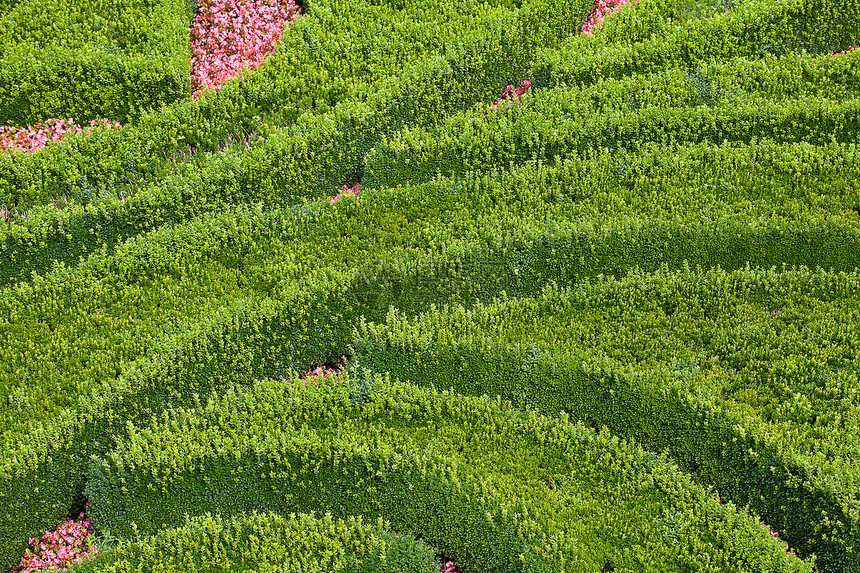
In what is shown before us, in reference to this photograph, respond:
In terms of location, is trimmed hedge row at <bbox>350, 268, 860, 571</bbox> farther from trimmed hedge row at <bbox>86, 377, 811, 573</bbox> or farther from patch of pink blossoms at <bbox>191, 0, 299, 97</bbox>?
patch of pink blossoms at <bbox>191, 0, 299, 97</bbox>

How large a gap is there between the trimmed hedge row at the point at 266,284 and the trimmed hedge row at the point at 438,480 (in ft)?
2.23

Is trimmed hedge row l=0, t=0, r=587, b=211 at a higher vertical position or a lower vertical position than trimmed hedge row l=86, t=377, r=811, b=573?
higher

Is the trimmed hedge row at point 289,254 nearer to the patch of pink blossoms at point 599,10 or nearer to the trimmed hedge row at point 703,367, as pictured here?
the trimmed hedge row at point 703,367

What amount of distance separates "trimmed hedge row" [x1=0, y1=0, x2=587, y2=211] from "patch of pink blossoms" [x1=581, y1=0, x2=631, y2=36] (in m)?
0.60

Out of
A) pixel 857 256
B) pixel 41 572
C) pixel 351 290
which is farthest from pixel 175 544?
pixel 857 256

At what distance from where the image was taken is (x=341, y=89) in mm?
17672

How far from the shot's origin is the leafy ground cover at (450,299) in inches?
461

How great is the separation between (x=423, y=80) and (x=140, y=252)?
6788mm

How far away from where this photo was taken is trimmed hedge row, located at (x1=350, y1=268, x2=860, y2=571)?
37.9 feet

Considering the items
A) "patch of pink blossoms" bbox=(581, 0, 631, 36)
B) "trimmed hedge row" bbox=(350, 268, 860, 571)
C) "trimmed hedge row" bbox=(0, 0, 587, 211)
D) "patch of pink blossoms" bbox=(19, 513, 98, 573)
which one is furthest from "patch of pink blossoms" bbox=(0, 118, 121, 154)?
"patch of pink blossoms" bbox=(581, 0, 631, 36)

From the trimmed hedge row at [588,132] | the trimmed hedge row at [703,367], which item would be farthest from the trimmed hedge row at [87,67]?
the trimmed hedge row at [703,367]

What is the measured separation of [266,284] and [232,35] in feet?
24.0

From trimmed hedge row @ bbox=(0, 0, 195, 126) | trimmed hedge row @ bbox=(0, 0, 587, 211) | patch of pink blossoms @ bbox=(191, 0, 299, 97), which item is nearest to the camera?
trimmed hedge row @ bbox=(0, 0, 587, 211)

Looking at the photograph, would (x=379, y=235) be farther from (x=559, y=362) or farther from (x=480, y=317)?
(x=559, y=362)
